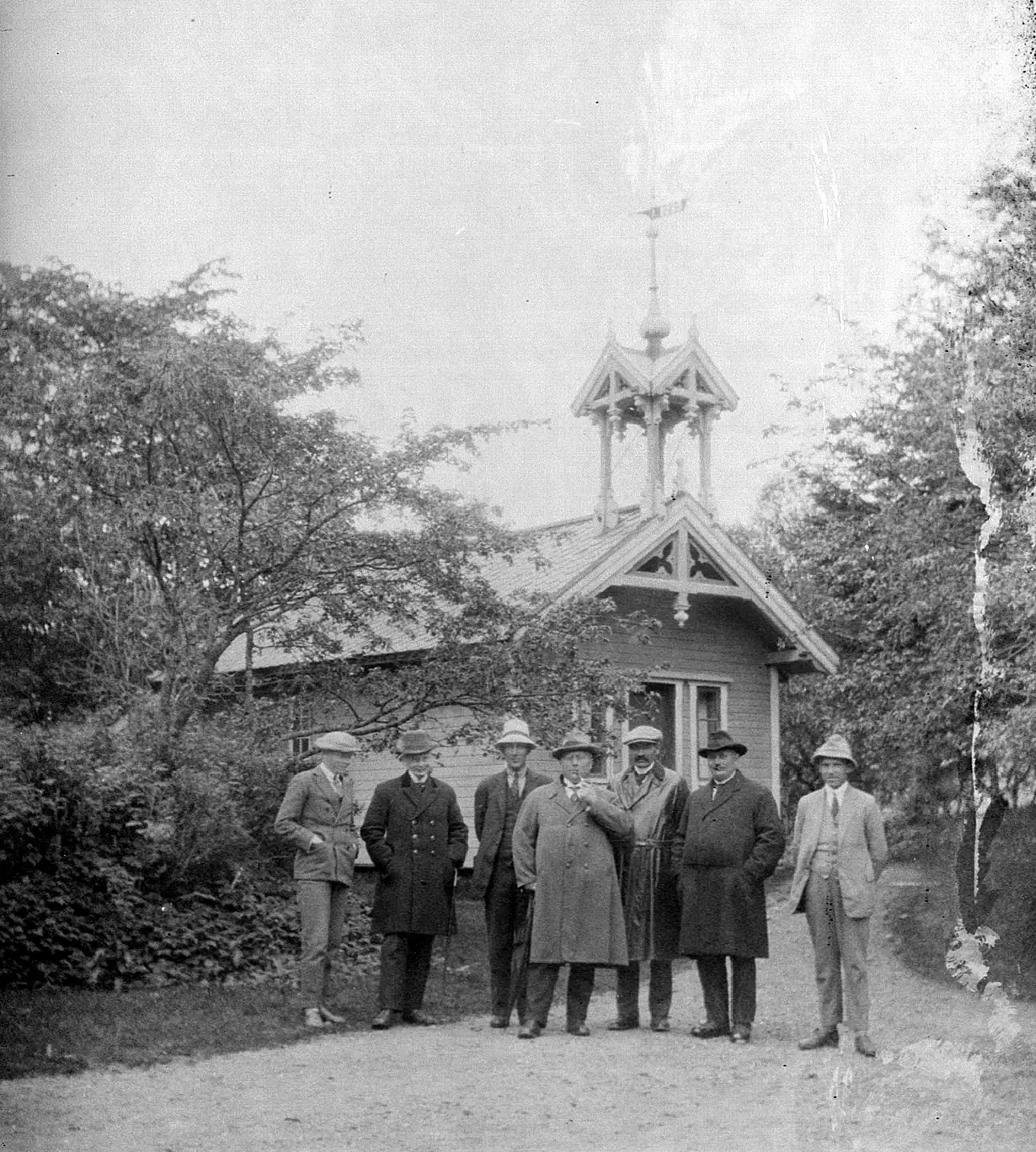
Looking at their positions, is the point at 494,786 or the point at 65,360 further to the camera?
the point at 65,360

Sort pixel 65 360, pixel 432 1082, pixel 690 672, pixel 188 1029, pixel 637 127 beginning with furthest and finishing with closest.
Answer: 1. pixel 690 672
2. pixel 65 360
3. pixel 637 127
4. pixel 188 1029
5. pixel 432 1082

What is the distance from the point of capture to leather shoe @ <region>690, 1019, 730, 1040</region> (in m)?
9.20

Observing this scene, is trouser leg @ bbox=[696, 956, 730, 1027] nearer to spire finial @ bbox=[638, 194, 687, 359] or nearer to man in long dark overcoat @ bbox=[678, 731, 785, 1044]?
man in long dark overcoat @ bbox=[678, 731, 785, 1044]

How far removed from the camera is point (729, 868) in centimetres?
920

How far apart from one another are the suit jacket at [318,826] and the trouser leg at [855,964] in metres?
3.19

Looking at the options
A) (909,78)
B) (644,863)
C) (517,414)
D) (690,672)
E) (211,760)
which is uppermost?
(909,78)

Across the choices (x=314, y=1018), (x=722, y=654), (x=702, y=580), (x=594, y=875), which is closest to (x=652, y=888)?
(x=594, y=875)

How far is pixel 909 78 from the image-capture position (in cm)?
1002

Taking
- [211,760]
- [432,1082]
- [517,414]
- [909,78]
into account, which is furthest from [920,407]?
[432,1082]

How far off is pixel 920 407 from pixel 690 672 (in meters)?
6.04

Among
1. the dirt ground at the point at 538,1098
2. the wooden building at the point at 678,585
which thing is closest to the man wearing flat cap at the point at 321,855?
the dirt ground at the point at 538,1098

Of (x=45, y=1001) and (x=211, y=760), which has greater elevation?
(x=211, y=760)

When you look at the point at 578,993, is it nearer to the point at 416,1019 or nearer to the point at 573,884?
the point at 573,884

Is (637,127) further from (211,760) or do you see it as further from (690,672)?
(690,672)
